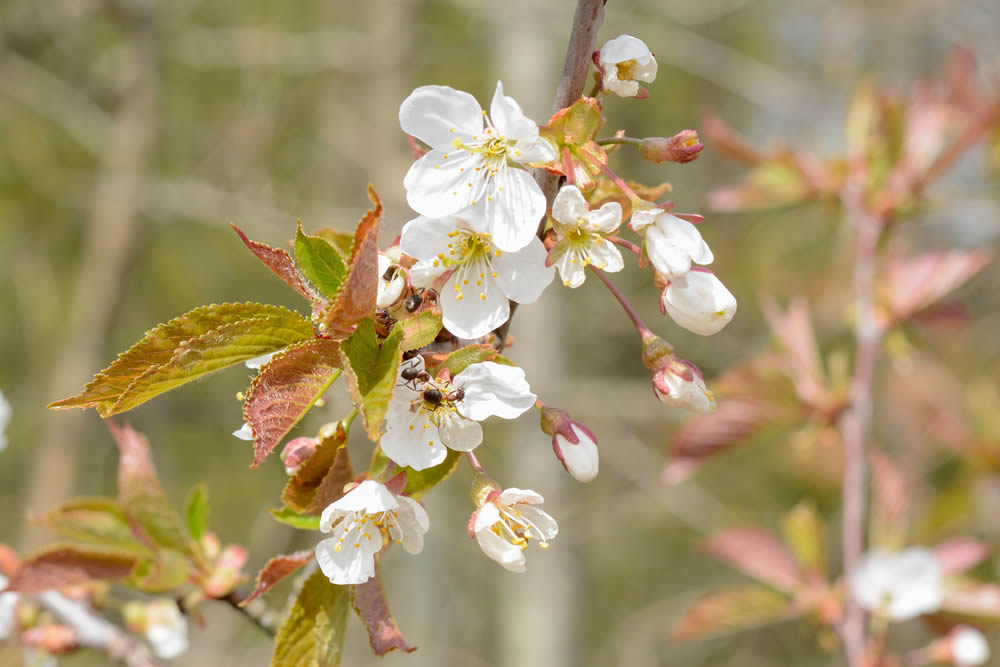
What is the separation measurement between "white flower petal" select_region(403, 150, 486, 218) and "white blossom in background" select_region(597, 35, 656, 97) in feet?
0.34

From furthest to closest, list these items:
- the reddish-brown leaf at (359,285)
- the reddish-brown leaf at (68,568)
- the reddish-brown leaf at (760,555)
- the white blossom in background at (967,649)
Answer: the reddish-brown leaf at (760,555) → the white blossom in background at (967,649) → the reddish-brown leaf at (68,568) → the reddish-brown leaf at (359,285)

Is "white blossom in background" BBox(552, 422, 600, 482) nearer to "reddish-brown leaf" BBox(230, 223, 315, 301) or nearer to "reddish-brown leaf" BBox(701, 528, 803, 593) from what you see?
"reddish-brown leaf" BBox(230, 223, 315, 301)

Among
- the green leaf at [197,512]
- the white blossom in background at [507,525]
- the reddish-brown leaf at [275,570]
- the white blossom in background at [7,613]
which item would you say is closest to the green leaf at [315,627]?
the reddish-brown leaf at [275,570]

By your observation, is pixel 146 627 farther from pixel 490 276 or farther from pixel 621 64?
pixel 621 64

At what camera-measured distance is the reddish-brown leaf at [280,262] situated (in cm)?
47

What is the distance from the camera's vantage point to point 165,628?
0.84 metres

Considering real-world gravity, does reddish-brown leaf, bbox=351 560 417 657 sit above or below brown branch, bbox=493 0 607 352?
below

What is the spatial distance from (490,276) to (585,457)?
140 mm

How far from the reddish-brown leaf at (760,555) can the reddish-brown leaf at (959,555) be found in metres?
0.21

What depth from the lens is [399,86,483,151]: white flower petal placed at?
20.4 inches

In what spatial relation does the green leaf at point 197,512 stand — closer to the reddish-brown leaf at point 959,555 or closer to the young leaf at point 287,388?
the young leaf at point 287,388

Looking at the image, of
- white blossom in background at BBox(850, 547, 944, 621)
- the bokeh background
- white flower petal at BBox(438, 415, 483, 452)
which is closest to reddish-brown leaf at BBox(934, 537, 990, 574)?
white blossom in background at BBox(850, 547, 944, 621)

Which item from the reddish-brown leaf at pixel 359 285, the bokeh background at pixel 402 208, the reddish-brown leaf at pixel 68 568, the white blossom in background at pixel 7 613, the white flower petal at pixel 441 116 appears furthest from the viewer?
the bokeh background at pixel 402 208

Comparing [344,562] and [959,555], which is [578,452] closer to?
[344,562]
